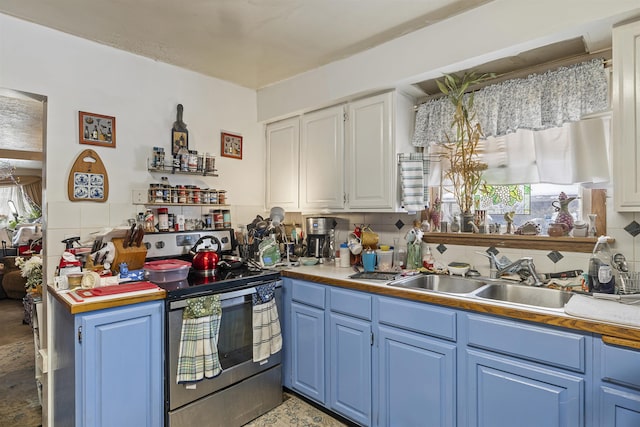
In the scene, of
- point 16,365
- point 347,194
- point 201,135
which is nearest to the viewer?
point 347,194

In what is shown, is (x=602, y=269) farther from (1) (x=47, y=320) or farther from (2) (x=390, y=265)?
(1) (x=47, y=320)

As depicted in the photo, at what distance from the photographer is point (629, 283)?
1.63 meters

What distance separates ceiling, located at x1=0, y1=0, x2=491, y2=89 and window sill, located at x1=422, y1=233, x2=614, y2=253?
1321 mm

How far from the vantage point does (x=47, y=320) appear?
2.08 m

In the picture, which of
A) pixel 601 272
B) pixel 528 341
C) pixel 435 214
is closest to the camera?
pixel 528 341

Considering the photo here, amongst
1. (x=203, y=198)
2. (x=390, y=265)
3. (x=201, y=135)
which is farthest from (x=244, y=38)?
(x=390, y=265)

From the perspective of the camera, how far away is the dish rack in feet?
5.28

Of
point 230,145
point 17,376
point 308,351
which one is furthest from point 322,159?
point 17,376

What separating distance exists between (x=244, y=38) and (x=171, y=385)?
209 cm

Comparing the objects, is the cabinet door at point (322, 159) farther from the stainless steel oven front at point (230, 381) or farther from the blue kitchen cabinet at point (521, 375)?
the blue kitchen cabinet at point (521, 375)

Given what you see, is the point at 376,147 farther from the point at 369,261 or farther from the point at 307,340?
the point at 307,340

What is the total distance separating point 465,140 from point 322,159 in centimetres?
104

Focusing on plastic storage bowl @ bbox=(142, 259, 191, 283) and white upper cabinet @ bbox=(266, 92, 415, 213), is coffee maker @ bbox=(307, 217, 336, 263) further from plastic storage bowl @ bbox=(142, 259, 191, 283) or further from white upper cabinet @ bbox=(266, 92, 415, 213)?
plastic storage bowl @ bbox=(142, 259, 191, 283)

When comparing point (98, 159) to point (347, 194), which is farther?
point (347, 194)
